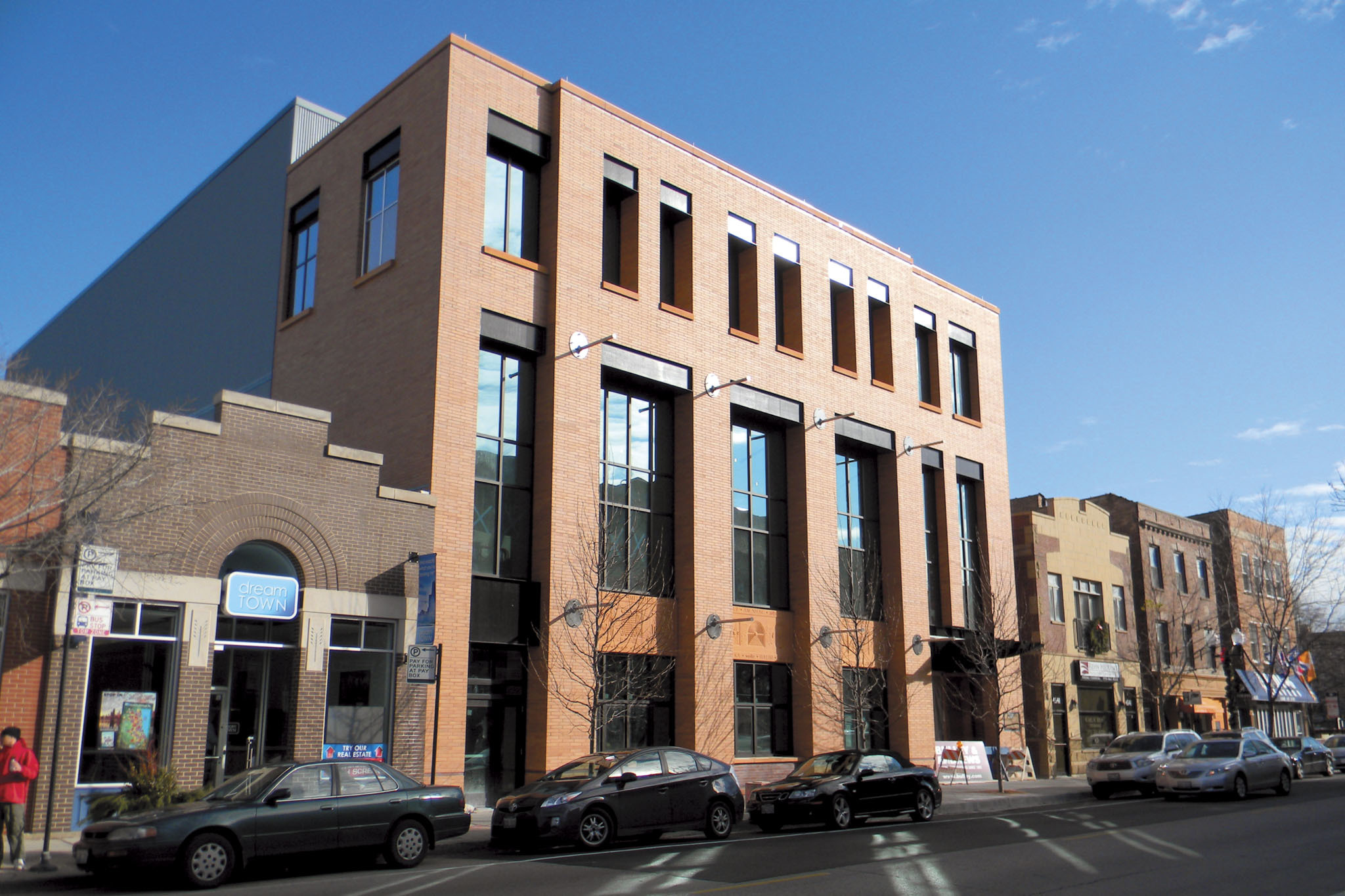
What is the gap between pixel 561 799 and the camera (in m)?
15.9

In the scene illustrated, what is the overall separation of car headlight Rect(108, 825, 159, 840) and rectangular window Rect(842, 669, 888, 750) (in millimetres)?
19814

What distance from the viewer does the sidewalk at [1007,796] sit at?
80.8 ft

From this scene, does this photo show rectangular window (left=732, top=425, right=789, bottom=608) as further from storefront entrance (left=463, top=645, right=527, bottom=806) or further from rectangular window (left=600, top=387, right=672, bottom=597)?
storefront entrance (left=463, top=645, right=527, bottom=806)

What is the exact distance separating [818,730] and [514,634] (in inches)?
400

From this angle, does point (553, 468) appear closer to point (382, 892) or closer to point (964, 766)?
point (382, 892)

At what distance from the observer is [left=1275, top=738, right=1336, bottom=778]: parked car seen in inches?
1477

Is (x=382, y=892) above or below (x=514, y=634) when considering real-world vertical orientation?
below

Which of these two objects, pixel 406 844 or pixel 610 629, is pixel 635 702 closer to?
pixel 610 629

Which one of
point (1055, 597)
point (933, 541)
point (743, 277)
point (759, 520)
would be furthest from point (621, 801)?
point (1055, 597)

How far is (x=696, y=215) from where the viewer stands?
29.1 metres

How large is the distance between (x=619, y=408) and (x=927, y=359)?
14576mm

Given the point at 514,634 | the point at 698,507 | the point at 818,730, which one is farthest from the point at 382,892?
the point at 818,730

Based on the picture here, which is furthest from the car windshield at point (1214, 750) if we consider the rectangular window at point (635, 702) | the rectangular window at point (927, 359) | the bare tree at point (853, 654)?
the rectangular window at point (927, 359)

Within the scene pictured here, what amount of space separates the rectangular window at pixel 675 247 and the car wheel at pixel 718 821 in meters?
14.1
